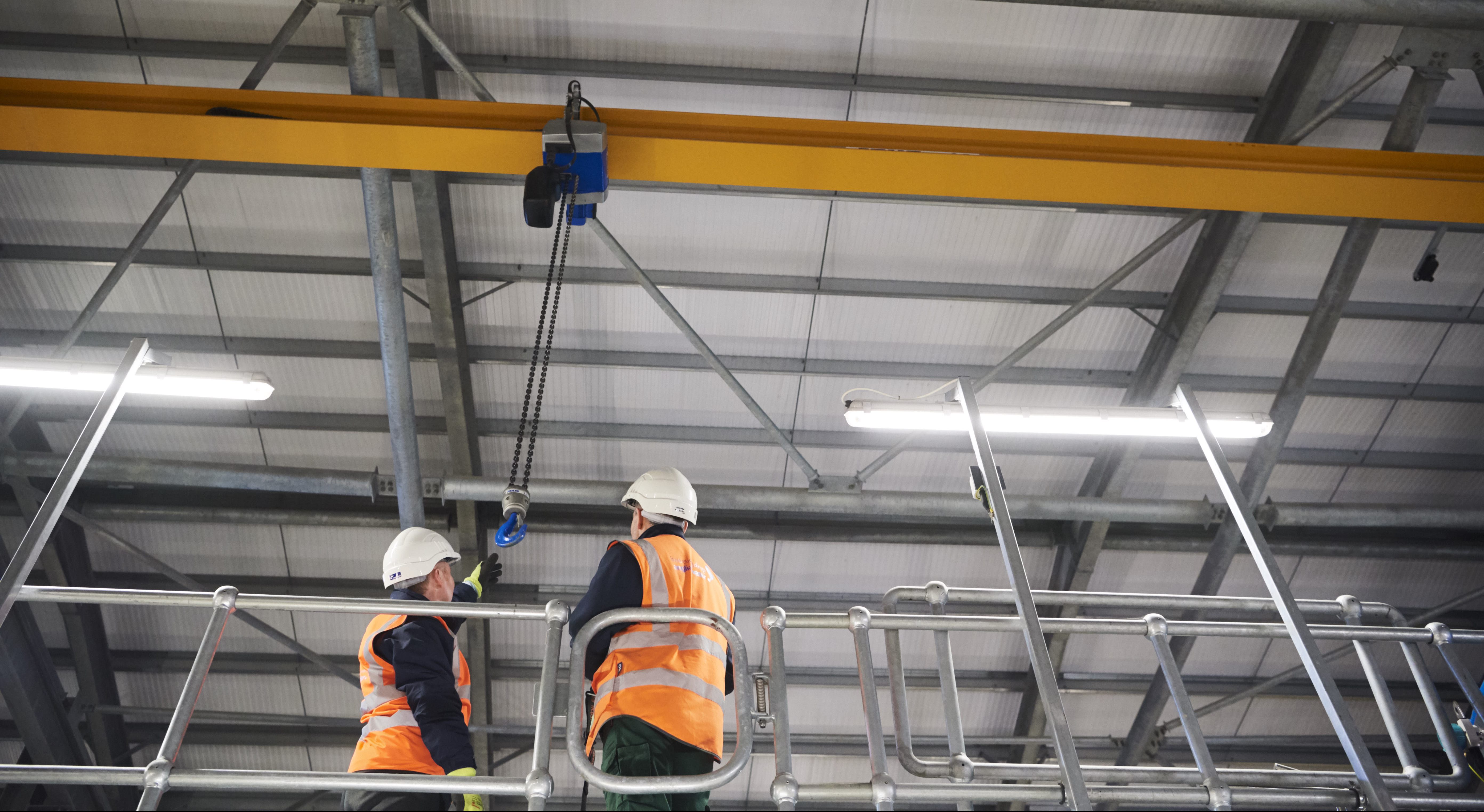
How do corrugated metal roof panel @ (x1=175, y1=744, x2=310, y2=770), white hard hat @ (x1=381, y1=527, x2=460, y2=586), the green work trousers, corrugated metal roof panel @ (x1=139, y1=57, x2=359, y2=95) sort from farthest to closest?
corrugated metal roof panel @ (x1=175, y1=744, x2=310, y2=770) < corrugated metal roof panel @ (x1=139, y1=57, x2=359, y2=95) < white hard hat @ (x1=381, y1=527, x2=460, y2=586) < the green work trousers

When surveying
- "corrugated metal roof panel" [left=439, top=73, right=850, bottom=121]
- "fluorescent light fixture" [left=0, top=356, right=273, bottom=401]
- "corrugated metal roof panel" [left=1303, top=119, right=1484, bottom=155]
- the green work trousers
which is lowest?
the green work trousers

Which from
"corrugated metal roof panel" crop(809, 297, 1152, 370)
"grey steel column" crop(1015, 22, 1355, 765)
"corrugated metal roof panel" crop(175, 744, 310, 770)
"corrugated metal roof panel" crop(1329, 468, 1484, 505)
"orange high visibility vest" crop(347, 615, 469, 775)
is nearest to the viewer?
"orange high visibility vest" crop(347, 615, 469, 775)

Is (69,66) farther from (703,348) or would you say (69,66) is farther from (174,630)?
(174,630)

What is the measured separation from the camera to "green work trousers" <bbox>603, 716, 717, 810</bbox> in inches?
171

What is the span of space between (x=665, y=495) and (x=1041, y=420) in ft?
11.9

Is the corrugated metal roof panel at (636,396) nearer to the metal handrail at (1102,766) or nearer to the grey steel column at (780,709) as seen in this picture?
the metal handrail at (1102,766)

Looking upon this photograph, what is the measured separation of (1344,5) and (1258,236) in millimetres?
3274

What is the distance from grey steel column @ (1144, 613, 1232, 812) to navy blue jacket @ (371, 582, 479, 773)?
135 inches

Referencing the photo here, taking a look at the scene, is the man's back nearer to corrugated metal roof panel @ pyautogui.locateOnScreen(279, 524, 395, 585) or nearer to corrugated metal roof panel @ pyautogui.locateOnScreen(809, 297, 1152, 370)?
corrugated metal roof panel @ pyautogui.locateOnScreen(809, 297, 1152, 370)

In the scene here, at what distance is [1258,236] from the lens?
9.10 metres

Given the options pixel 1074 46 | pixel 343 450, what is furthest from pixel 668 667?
pixel 343 450

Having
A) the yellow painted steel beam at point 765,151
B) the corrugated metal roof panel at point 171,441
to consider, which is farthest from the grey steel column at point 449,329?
the corrugated metal roof panel at point 171,441

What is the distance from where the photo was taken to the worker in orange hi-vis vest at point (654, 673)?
4.41 m

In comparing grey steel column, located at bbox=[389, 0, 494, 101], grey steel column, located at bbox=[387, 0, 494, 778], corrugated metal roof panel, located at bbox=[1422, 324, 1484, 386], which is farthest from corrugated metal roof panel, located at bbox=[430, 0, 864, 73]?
corrugated metal roof panel, located at bbox=[1422, 324, 1484, 386]
